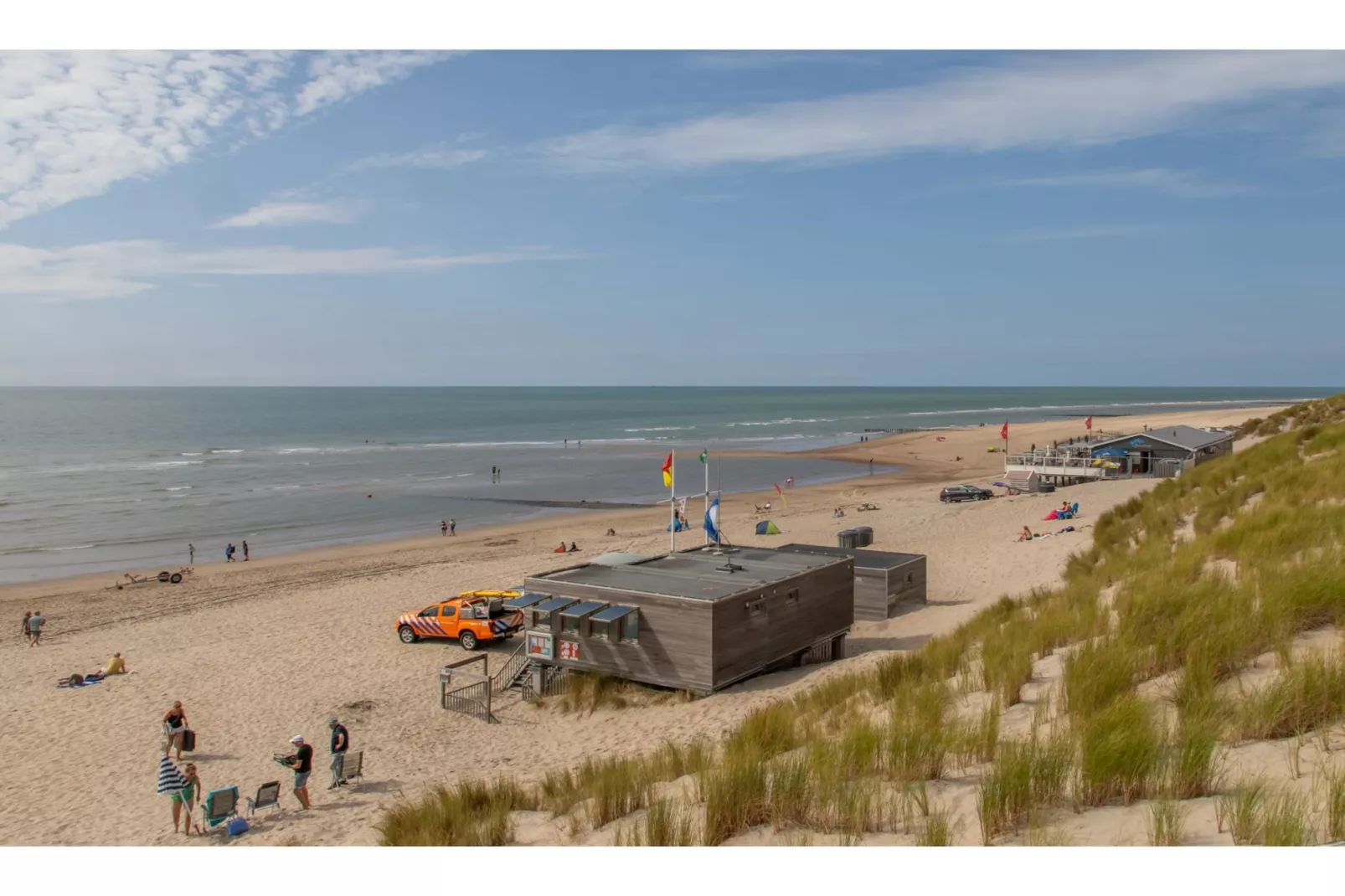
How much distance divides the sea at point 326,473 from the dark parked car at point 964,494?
36.8ft

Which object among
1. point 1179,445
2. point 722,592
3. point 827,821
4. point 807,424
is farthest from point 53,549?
point 807,424

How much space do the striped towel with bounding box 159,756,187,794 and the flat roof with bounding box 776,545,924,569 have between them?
1238cm

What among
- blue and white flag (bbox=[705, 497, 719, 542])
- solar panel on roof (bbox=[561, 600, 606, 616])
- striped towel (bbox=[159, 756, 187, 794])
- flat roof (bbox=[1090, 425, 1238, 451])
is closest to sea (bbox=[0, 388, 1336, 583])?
flat roof (bbox=[1090, 425, 1238, 451])

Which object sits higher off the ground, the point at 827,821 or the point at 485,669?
the point at 827,821

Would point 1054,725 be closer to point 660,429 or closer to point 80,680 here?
point 80,680

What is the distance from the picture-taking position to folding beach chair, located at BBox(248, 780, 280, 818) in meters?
11.7

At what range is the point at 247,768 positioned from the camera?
13773 mm

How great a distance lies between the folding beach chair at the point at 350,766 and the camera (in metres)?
→ 12.7

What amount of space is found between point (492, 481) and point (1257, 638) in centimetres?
5882

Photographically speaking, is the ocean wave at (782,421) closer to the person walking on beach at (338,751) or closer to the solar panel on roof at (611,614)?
the solar panel on roof at (611,614)

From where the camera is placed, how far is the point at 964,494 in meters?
44.1

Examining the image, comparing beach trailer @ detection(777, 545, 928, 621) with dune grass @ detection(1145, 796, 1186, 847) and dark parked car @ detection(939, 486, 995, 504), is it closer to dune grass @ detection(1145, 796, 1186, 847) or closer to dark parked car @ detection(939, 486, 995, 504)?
dune grass @ detection(1145, 796, 1186, 847)

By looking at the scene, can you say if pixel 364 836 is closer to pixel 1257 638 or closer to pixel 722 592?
pixel 722 592

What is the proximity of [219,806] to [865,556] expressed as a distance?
14.9 metres
